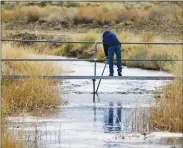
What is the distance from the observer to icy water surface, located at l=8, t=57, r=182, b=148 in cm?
1156

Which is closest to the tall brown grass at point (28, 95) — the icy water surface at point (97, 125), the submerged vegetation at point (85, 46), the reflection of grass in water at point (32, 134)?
the submerged vegetation at point (85, 46)

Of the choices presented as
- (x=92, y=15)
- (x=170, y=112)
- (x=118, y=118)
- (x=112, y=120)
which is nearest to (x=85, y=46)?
Result: (x=92, y=15)

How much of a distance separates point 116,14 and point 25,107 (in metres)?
36.1

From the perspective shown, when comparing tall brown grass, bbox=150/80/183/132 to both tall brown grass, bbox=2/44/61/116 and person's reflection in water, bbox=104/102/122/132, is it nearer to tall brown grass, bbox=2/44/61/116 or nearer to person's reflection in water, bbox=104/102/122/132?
person's reflection in water, bbox=104/102/122/132

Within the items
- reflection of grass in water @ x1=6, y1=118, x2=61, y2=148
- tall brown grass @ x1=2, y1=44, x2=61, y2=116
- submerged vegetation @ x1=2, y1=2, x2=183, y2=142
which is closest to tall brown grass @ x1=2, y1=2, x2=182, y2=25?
submerged vegetation @ x1=2, y1=2, x2=183, y2=142

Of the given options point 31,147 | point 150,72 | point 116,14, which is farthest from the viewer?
point 116,14

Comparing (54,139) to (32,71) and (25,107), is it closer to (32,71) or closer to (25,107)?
(25,107)

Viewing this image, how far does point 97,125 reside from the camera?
13305 millimetres

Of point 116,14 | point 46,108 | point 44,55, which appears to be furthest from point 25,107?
point 116,14

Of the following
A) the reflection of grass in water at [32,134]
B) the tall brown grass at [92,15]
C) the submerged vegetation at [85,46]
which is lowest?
the reflection of grass in water at [32,134]

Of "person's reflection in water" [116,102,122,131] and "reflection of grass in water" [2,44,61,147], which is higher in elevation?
"reflection of grass in water" [2,44,61,147]

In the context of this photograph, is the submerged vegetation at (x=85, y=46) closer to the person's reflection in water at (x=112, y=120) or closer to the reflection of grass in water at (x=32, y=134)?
the reflection of grass in water at (x=32, y=134)

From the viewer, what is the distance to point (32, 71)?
17438mm

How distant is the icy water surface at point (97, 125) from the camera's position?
11.6 metres
